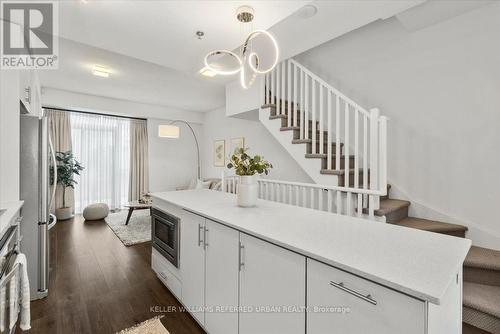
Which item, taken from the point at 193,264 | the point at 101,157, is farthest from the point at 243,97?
the point at 101,157

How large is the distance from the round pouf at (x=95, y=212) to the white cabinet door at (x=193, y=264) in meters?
3.97

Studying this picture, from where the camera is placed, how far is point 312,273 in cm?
101

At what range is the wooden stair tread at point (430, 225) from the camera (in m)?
2.20

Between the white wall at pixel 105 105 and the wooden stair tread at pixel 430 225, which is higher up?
the white wall at pixel 105 105

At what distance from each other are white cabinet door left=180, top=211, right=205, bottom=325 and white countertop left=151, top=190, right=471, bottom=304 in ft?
0.51

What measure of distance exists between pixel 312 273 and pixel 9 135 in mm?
2589

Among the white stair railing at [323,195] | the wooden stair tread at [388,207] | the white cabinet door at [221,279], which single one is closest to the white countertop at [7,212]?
the white cabinet door at [221,279]

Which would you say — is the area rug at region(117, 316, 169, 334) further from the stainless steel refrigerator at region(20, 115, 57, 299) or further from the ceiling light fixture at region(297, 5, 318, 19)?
the ceiling light fixture at region(297, 5, 318, 19)

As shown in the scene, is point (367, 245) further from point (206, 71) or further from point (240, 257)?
point (206, 71)

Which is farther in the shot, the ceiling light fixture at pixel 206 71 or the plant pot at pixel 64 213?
the plant pot at pixel 64 213

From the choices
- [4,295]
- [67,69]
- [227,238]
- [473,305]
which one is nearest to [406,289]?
[227,238]

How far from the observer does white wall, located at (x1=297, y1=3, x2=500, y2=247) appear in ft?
7.13

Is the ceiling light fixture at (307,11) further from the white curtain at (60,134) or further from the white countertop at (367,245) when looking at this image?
the white curtain at (60,134)

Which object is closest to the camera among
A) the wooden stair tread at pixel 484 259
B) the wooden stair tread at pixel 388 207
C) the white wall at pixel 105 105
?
the wooden stair tread at pixel 484 259
